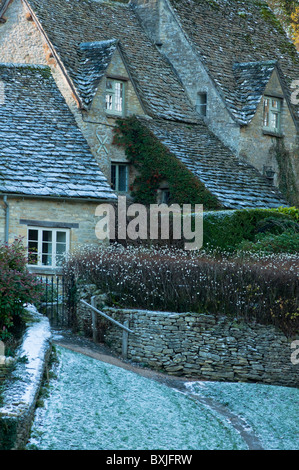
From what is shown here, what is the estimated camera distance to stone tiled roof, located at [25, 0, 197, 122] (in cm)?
2569

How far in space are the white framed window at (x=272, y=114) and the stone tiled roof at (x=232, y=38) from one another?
0.67 m

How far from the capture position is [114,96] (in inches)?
989

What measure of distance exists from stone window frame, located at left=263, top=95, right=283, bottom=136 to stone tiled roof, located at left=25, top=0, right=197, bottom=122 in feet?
8.82

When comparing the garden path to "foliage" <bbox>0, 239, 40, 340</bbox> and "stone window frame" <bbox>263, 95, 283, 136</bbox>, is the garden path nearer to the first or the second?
"foliage" <bbox>0, 239, 40, 340</bbox>

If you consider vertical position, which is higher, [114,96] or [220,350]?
[114,96]

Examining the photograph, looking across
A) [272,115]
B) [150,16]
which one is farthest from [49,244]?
[150,16]

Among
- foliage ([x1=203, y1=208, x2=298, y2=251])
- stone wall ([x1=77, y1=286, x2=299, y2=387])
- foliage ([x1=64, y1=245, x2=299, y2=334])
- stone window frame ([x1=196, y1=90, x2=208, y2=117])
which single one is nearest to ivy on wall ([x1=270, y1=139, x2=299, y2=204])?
stone window frame ([x1=196, y1=90, x2=208, y2=117])

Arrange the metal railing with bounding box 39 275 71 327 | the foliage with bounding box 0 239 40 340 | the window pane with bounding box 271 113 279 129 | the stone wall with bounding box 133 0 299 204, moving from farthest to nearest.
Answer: the window pane with bounding box 271 113 279 129 < the stone wall with bounding box 133 0 299 204 < the metal railing with bounding box 39 275 71 327 < the foliage with bounding box 0 239 40 340

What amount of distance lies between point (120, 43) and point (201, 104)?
4619mm

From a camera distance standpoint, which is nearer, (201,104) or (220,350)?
(220,350)

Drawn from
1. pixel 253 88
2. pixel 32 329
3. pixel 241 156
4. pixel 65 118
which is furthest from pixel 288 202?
pixel 32 329

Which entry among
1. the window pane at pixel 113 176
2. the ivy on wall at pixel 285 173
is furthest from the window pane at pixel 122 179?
the ivy on wall at pixel 285 173

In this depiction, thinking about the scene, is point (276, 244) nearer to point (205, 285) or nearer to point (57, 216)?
point (205, 285)

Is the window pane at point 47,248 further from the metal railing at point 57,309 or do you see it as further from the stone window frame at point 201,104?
the stone window frame at point 201,104
